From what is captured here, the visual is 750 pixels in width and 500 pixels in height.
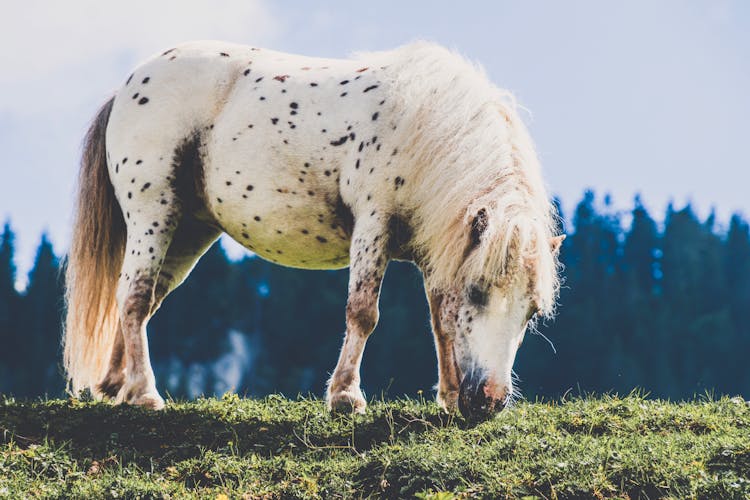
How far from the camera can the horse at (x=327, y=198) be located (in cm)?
693

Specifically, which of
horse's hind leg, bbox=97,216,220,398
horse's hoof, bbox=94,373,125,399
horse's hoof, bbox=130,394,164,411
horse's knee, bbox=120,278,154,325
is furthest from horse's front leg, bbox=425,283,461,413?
horse's hoof, bbox=94,373,125,399

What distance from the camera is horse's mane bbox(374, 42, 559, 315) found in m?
6.84

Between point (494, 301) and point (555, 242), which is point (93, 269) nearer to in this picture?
point (494, 301)

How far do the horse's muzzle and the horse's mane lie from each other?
2.25 ft

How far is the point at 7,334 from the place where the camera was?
81.6m

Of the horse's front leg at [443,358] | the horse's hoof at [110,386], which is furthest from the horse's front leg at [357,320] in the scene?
the horse's hoof at [110,386]

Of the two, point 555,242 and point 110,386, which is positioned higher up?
point 555,242

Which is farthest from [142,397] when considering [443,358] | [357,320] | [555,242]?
[555,242]

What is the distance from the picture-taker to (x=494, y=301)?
6859 mm

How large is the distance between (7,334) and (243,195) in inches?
3119

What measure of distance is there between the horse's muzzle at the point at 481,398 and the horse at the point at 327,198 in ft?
0.06

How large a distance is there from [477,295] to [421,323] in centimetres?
7658

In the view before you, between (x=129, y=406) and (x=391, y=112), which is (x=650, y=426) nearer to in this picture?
(x=391, y=112)

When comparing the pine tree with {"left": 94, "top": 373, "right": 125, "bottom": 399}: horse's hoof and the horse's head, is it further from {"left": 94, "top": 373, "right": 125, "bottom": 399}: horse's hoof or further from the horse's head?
the horse's head
